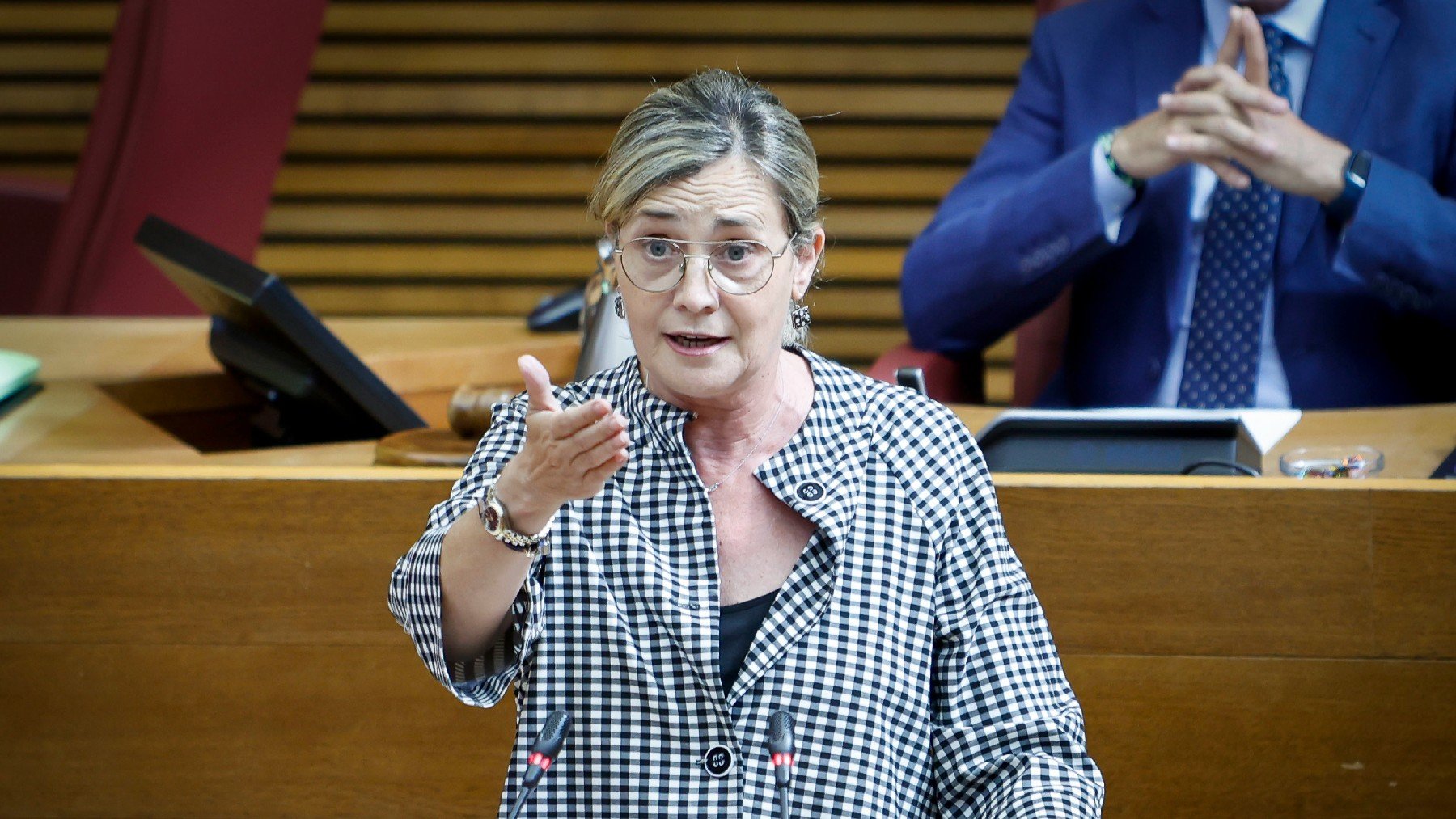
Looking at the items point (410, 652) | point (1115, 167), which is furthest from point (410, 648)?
point (1115, 167)

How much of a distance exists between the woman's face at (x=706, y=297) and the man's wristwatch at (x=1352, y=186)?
108 centimetres

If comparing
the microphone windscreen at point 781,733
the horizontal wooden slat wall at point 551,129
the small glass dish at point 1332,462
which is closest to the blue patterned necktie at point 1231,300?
the small glass dish at point 1332,462

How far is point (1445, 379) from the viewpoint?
219cm

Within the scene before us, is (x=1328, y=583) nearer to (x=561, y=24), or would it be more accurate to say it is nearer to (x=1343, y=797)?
(x=1343, y=797)

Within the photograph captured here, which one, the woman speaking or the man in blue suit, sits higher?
the man in blue suit

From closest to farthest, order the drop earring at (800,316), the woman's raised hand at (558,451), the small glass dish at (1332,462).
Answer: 1. the woman's raised hand at (558,451)
2. the drop earring at (800,316)
3. the small glass dish at (1332,462)

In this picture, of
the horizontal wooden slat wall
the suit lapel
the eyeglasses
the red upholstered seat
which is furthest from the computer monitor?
the horizontal wooden slat wall

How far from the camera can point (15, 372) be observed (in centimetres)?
213

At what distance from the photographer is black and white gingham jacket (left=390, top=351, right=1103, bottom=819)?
123 centimetres

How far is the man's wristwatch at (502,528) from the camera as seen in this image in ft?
3.66

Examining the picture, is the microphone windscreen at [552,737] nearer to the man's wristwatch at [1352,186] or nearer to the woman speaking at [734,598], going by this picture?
the woman speaking at [734,598]

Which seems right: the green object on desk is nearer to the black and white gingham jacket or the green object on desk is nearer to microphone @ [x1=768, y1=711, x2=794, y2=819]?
the black and white gingham jacket

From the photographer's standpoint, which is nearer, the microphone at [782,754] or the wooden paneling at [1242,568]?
the microphone at [782,754]

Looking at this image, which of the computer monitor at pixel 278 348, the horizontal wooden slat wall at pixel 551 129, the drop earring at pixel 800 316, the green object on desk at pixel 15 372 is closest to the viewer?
the drop earring at pixel 800 316
